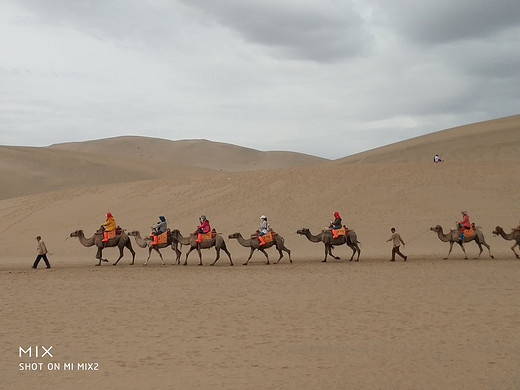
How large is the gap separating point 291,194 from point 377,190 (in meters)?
4.83

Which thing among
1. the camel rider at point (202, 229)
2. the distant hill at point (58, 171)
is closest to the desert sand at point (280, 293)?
the camel rider at point (202, 229)

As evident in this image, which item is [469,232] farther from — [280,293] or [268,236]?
[280,293]

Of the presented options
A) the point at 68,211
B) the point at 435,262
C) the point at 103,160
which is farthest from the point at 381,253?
the point at 103,160

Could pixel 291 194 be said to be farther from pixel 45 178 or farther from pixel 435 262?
pixel 45 178

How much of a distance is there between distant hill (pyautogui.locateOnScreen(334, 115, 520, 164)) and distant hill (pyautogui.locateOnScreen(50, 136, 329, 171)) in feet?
158

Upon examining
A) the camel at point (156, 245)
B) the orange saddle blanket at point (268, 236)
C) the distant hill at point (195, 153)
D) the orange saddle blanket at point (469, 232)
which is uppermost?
the distant hill at point (195, 153)

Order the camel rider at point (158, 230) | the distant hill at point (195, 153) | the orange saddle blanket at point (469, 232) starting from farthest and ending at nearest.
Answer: the distant hill at point (195, 153) → the camel rider at point (158, 230) → the orange saddle blanket at point (469, 232)

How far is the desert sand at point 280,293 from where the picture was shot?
8.40 m

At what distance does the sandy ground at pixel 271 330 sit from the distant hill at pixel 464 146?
41.0 meters

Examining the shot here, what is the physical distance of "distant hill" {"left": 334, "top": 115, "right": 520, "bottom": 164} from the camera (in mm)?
57469

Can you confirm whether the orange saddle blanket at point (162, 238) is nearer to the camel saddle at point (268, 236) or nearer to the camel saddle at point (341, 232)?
the camel saddle at point (268, 236)

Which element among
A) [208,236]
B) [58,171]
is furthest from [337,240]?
[58,171]

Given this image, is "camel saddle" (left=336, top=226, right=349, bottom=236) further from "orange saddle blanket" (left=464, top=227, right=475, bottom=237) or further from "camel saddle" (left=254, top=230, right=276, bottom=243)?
"orange saddle blanket" (left=464, top=227, right=475, bottom=237)

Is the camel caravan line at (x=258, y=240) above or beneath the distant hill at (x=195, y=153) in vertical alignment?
beneath
